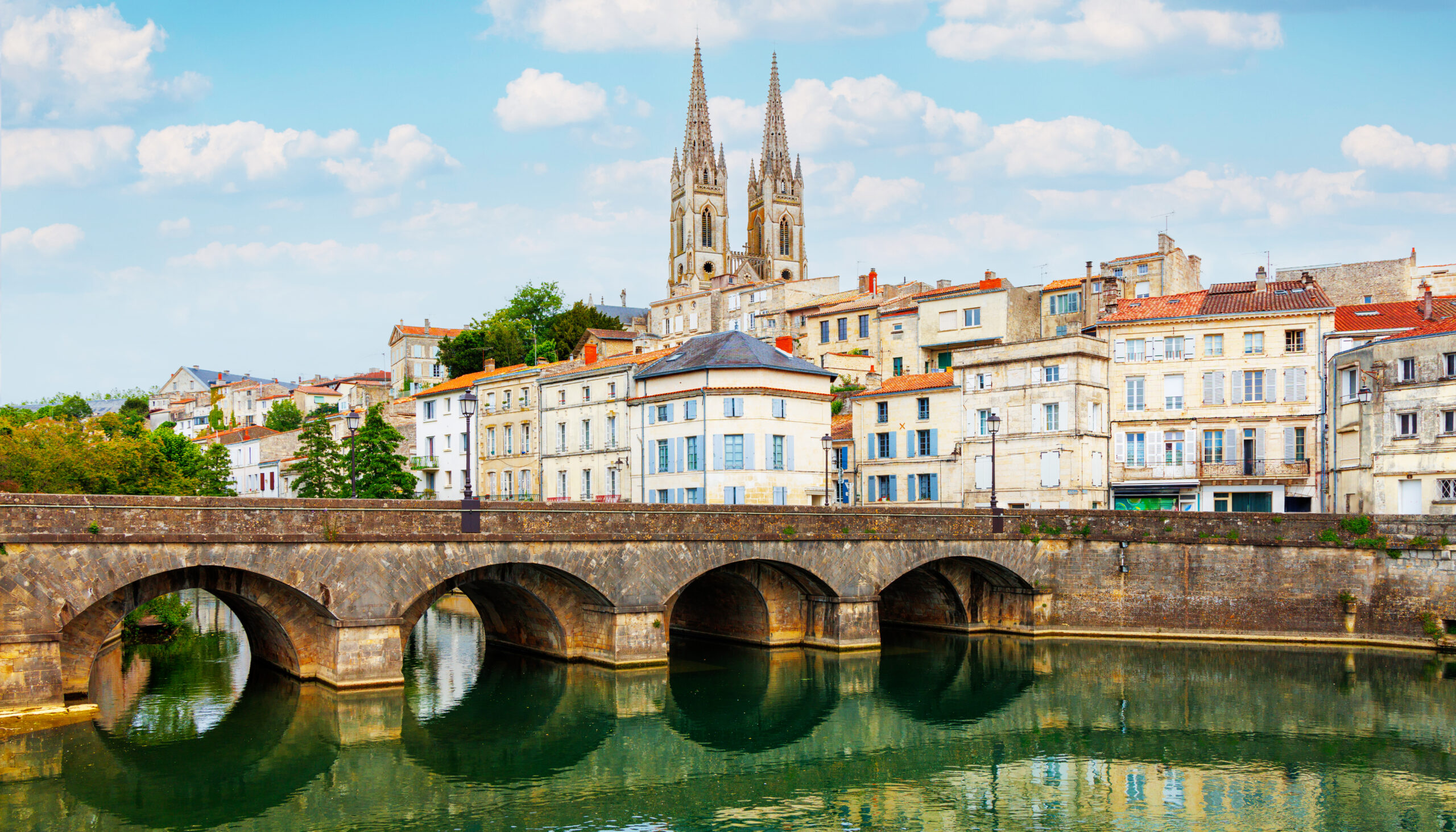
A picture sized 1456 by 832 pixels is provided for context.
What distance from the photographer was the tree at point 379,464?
58.0 m

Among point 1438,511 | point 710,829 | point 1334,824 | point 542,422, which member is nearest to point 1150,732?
point 1334,824

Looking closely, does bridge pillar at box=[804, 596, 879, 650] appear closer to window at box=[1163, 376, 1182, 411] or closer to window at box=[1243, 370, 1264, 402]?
window at box=[1163, 376, 1182, 411]

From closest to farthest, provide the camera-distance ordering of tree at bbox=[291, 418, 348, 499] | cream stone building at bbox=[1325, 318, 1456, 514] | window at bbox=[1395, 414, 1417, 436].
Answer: cream stone building at bbox=[1325, 318, 1456, 514], window at bbox=[1395, 414, 1417, 436], tree at bbox=[291, 418, 348, 499]

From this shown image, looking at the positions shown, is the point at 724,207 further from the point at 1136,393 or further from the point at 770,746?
the point at 770,746

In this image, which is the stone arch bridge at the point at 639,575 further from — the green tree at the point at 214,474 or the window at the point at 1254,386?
the green tree at the point at 214,474

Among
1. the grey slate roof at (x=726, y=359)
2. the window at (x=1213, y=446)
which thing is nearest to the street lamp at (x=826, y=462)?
the grey slate roof at (x=726, y=359)

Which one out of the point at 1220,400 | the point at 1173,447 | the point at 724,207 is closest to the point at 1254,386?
the point at 1220,400

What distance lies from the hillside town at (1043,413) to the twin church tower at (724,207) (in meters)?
70.4

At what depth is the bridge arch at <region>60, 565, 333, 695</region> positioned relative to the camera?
2956 cm

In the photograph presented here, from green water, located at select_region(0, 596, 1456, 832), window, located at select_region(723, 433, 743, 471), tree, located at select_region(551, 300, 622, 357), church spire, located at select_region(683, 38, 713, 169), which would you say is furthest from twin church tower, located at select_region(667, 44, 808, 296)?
green water, located at select_region(0, 596, 1456, 832)

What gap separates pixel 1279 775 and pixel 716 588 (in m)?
21.2

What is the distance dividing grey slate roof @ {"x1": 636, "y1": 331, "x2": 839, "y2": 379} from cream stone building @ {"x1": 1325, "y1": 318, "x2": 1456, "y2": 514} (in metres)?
21.9

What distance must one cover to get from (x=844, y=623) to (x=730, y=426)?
14.9 metres

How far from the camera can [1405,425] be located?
44844mm
